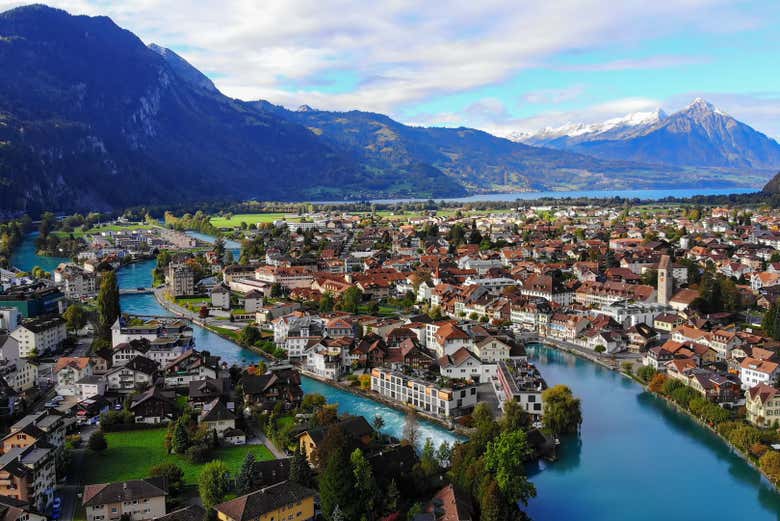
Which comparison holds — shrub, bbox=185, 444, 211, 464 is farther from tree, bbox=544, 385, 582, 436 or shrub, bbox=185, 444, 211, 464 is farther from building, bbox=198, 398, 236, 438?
tree, bbox=544, 385, 582, 436

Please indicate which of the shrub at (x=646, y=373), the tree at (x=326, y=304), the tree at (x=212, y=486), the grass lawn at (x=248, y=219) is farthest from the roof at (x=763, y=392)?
the grass lawn at (x=248, y=219)

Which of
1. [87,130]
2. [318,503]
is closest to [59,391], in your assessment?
[318,503]

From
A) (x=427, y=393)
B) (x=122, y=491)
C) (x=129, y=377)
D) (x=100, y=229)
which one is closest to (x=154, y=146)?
(x=100, y=229)

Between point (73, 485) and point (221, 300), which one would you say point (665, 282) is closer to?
point (221, 300)

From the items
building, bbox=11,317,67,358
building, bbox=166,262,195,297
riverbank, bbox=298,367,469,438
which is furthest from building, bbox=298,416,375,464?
building, bbox=166,262,195,297

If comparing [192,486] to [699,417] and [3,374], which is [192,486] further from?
[699,417]

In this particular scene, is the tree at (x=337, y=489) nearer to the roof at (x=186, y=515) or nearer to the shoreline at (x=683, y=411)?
the roof at (x=186, y=515)
